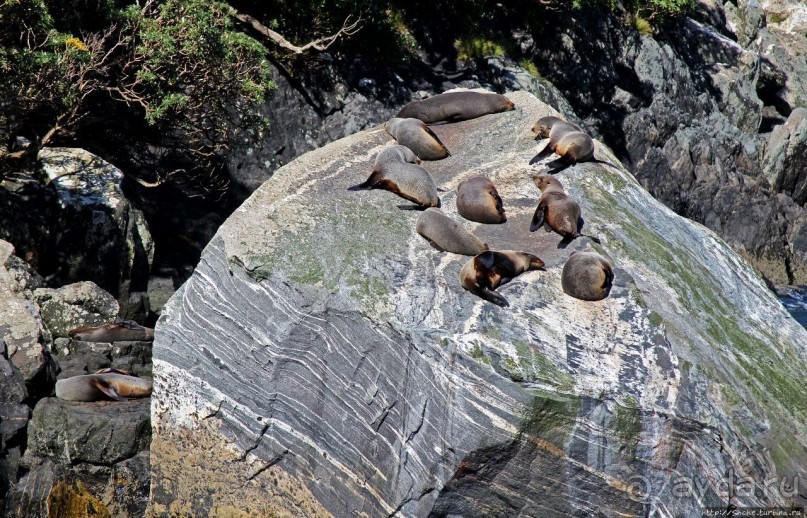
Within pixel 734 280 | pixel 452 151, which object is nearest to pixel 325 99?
pixel 452 151

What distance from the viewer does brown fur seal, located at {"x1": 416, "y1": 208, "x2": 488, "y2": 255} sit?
5.75 meters

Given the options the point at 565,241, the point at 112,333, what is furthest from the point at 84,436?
the point at 565,241

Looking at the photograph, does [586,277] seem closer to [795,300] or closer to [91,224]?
→ [91,224]

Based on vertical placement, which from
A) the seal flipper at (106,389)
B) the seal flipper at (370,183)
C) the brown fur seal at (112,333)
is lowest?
the brown fur seal at (112,333)

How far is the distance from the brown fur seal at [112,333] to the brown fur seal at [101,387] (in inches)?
45.0

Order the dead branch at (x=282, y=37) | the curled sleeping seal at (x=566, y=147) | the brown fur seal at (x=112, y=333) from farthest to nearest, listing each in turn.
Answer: the dead branch at (x=282, y=37)
the brown fur seal at (x=112, y=333)
the curled sleeping seal at (x=566, y=147)

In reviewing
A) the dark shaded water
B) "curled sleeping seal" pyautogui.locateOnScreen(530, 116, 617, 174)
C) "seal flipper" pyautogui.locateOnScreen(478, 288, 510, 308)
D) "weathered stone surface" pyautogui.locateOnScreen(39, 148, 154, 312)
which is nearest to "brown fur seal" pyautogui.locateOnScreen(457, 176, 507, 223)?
"curled sleeping seal" pyautogui.locateOnScreen(530, 116, 617, 174)

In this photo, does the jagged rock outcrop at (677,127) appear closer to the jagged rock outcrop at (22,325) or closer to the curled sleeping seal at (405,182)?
the curled sleeping seal at (405,182)

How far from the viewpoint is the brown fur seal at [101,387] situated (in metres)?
7.38

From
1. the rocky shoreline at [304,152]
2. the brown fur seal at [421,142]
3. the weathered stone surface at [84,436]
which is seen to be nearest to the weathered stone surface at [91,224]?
the rocky shoreline at [304,152]

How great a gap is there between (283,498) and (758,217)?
14993 millimetres

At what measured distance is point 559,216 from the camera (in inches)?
234

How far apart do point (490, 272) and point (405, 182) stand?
1.36 m

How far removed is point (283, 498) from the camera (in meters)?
5.86
